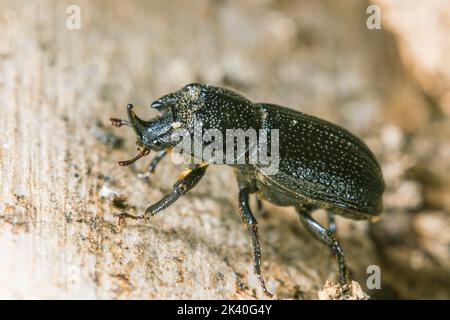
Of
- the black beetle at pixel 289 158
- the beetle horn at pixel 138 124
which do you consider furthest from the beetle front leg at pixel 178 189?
the beetle horn at pixel 138 124

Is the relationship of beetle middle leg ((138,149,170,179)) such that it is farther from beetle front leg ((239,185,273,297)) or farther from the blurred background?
beetle front leg ((239,185,273,297))

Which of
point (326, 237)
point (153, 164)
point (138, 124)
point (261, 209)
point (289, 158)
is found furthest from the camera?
point (261, 209)

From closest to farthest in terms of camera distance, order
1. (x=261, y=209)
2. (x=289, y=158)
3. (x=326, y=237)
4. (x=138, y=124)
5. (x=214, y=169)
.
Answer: (x=138, y=124), (x=289, y=158), (x=326, y=237), (x=261, y=209), (x=214, y=169)

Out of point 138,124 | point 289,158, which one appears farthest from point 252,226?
point 138,124

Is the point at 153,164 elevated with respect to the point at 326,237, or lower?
elevated

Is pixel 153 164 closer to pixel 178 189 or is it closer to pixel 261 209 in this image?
pixel 178 189

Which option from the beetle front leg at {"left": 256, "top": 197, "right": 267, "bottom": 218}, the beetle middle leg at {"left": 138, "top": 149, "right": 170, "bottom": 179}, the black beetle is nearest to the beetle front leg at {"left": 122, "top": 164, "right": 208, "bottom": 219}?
the black beetle

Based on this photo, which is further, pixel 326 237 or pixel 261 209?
pixel 261 209
